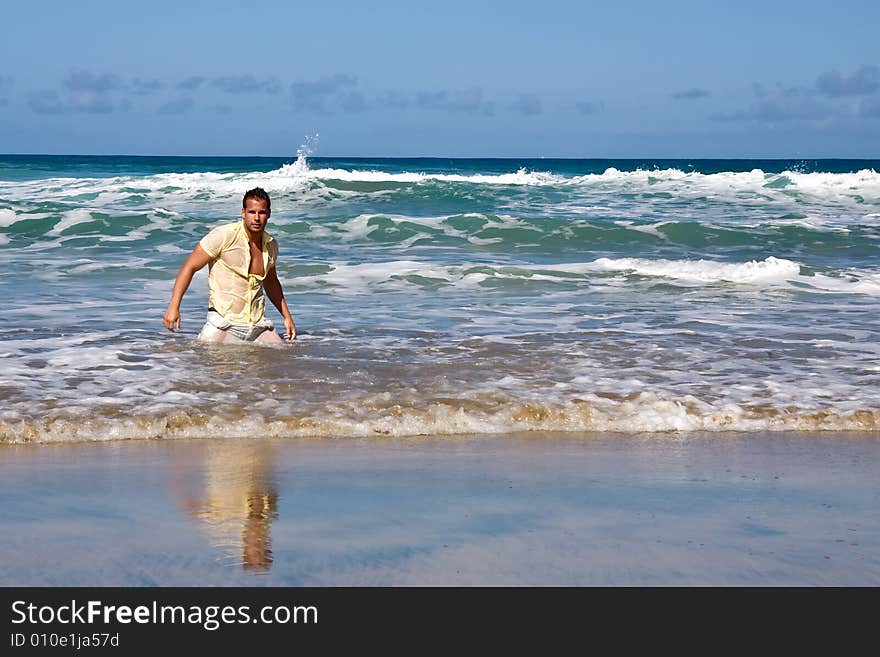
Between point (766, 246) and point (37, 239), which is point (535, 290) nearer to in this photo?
point (766, 246)

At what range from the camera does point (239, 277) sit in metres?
7.56

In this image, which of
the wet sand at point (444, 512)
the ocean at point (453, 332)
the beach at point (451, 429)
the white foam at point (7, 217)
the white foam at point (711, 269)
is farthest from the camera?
the white foam at point (7, 217)

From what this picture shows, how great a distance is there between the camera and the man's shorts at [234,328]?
7699 mm

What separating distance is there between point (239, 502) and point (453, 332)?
15.9 feet

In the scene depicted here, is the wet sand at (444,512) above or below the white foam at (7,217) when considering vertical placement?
below

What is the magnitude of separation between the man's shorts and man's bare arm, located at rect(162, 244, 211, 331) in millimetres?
330

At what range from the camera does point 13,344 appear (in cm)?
798

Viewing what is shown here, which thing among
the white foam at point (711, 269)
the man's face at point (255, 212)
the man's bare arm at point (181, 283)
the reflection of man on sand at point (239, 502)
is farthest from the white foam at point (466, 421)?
the white foam at point (711, 269)

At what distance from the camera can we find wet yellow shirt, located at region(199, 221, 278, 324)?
7484mm

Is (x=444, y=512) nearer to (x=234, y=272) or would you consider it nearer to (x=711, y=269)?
(x=234, y=272)

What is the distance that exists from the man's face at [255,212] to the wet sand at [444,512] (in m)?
2.14

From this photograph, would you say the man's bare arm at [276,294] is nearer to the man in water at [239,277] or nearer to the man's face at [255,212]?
the man in water at [239,277]
